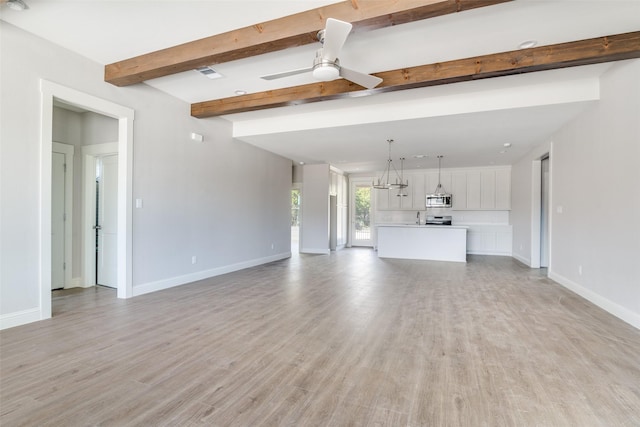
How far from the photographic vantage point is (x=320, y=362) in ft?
8.07

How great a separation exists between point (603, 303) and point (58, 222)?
754 centimetres

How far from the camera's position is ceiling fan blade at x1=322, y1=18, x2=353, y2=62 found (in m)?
2.19

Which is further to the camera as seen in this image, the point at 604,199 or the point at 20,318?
the point at 604,199

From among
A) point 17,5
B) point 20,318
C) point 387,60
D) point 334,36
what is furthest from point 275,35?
point 20,318

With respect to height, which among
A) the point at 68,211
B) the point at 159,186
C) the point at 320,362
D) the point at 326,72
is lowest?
the point at 320,362

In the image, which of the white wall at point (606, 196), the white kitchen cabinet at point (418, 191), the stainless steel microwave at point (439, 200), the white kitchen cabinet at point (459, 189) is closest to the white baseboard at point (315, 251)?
the white kitchen cabinet at point (418, 191)

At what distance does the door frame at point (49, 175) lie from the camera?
3338 mm

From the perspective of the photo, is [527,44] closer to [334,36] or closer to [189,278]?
[334,36]

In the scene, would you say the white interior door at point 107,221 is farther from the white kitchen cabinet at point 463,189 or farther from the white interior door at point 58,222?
the white kitchen cabinet at point 463,189

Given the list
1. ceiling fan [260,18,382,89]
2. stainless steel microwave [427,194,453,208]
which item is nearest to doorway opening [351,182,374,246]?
stainless steel microwave [427,194,453,208]

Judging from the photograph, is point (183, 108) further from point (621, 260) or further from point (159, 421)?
point (621, 260)

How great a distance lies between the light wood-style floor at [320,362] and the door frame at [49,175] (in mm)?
348

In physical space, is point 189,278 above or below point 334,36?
below

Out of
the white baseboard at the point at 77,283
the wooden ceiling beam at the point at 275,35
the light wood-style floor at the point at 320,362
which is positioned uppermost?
the wooden ceiling beam at the point at 275,35
